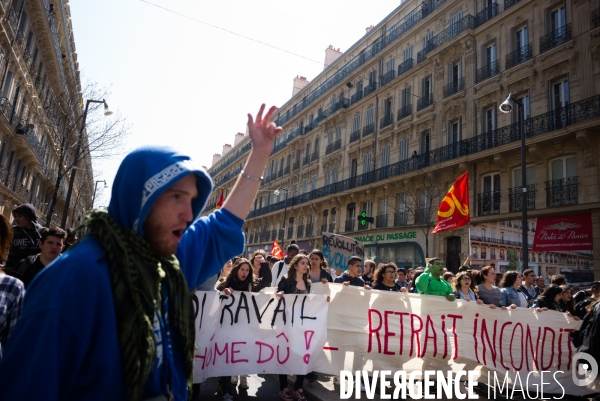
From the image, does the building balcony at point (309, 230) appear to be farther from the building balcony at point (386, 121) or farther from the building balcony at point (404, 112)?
the building balcony at point (404, 112)

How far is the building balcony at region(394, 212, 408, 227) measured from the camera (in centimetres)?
2317

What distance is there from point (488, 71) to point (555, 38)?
345 cm

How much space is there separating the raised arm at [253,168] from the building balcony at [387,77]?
26799 mm

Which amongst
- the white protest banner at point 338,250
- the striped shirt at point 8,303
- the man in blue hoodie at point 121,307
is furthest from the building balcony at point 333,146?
the man in blue hoodie at point 121,307

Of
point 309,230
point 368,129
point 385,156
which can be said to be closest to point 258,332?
point 385,156

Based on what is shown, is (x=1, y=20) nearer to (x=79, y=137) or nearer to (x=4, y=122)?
(x=4, y=122)

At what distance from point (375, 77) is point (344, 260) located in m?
20.4

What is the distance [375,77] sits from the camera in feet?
96.0

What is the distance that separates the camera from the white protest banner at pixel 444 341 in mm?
5738

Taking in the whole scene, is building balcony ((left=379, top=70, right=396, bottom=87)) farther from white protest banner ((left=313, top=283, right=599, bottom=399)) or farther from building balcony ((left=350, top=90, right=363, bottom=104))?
white protest banner ((left=313, top=283, right=599, bottom=399))

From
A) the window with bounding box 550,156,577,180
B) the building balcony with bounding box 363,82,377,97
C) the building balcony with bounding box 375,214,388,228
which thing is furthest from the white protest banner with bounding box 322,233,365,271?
the building balcony with bounding box 363,82,377,97

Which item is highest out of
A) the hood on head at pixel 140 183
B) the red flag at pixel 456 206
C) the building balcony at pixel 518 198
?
the building balcony at pixel 518 198

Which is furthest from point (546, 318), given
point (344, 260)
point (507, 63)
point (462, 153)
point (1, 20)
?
point (1, 20)

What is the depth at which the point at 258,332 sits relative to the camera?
17.9ft
